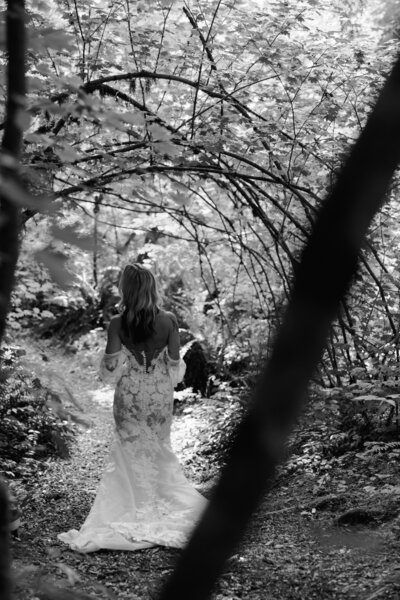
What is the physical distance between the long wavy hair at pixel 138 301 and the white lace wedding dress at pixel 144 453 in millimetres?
230

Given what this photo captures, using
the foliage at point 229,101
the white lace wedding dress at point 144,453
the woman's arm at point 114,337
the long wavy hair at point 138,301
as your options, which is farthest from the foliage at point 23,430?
the foliage at point 229,101

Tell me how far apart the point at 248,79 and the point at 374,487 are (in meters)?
3.40

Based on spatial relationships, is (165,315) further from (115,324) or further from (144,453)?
(144,453)

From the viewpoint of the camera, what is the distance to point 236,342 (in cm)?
1027

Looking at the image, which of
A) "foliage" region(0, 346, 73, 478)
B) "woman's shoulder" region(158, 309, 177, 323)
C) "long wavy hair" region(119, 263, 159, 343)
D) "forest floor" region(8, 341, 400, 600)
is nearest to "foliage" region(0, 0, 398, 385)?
"long wavy hair" region(119, 263, 159, 343)

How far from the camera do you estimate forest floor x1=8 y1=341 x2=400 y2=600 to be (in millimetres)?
3781

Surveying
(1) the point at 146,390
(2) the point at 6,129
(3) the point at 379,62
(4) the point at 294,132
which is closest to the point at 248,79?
(4) the point at 294,132

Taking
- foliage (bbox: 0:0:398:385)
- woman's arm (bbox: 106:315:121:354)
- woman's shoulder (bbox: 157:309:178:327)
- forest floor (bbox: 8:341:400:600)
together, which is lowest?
forest floor (bbox: 8:341:400:600)

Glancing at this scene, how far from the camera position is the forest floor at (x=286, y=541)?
12.4 ft

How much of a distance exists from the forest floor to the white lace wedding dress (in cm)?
41

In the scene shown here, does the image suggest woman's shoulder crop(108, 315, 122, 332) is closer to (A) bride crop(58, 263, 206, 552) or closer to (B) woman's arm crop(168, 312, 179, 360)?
(A) bride crop(58, 263, 206, 552)

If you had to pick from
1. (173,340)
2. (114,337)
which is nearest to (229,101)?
(173,340)

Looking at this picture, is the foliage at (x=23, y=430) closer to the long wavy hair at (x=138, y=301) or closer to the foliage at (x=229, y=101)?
the long wavy hair at (x=138, y=301)

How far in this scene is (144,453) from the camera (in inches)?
223
